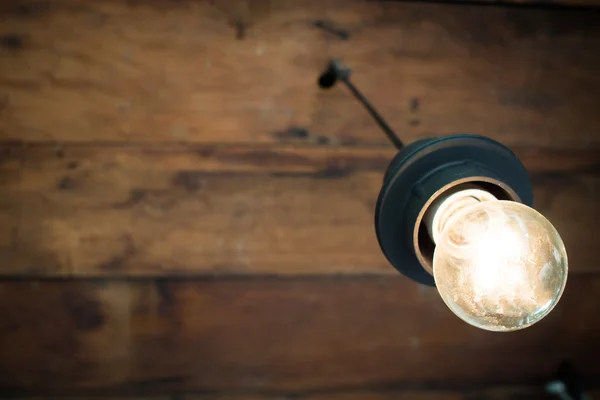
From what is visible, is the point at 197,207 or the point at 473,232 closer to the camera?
the point at 473,232

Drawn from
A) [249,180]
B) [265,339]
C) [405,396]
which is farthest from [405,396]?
[249,180]

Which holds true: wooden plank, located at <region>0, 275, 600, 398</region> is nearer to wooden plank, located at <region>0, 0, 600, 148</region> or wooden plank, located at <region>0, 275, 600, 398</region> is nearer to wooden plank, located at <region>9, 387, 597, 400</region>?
wooden plank, located at <region>9, 387, 597, 400</region>

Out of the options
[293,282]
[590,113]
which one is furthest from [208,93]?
[590,113]

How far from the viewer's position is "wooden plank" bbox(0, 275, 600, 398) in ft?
2.63

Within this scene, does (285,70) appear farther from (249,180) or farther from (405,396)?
(405,396)

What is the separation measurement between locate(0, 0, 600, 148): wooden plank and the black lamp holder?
300mm

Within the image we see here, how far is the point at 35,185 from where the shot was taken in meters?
0.76

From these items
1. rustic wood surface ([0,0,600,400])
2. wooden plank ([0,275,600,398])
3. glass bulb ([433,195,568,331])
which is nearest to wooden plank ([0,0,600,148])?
rustic wood surface ([0,0,600,400])

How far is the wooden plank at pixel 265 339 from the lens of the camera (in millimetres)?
803

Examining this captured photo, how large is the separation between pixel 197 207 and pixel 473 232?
46 cm

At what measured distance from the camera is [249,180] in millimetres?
783

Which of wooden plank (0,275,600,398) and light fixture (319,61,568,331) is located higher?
light fixture (319,61,568,331)

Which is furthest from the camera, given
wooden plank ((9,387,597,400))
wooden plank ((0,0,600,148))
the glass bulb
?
wooden plank ((9,387,597,400))

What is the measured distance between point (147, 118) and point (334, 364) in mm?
486
